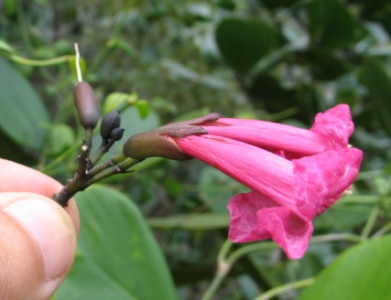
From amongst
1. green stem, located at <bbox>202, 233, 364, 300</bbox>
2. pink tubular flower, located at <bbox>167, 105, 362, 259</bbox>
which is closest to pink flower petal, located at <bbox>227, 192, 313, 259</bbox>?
pink tubular flower, located at <bbox>167, 105, 362, 259</bbox>

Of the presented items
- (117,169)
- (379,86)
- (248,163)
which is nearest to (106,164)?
(117,169)

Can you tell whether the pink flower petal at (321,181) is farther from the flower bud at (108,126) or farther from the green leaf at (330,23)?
the green leaf at (330,23)

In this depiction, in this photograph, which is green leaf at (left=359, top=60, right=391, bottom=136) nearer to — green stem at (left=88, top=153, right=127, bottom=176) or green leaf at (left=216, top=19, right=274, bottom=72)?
green leaf at (left=216, top=19, right=274, bottom=72)

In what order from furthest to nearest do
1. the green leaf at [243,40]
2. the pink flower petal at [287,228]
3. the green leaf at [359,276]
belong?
the green leaf at [243,40], the green leaf at [359,276], the pink flower petal at [287,228]

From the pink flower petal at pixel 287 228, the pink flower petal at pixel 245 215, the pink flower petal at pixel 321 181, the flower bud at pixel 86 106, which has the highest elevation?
the flower bud at pixel 86 106

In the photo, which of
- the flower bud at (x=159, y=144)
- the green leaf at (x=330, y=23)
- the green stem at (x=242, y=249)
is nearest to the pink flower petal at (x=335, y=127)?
the flower bud at (x=159, y=144)

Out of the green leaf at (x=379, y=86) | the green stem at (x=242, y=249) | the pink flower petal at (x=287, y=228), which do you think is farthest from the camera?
the green leaf at (x=379, y=86)
